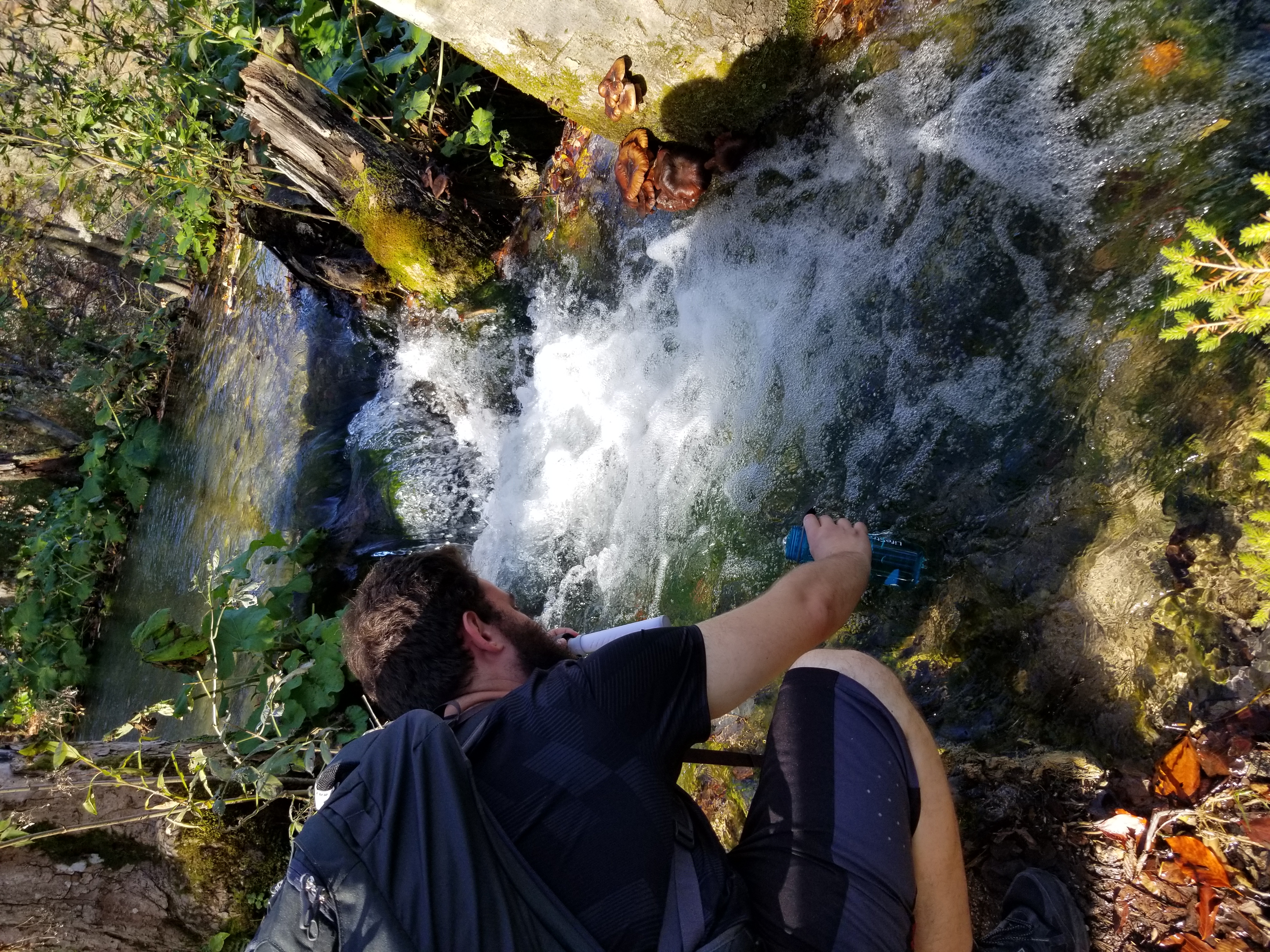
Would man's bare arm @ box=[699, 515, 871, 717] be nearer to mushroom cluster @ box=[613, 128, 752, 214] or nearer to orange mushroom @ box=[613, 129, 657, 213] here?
mushroom cluster @ box=[613, 128, 752, 214]

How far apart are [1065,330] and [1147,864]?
140 centimetres

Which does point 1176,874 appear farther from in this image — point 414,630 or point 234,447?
point 234,447

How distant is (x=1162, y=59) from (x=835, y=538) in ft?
5.04

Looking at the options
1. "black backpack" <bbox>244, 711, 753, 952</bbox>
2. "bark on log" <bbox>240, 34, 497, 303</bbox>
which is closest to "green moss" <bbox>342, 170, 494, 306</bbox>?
"bark on log" <bbox>240, 34, 497, 303</bbox>

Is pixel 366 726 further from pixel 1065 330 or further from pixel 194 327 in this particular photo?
pixel 194 327

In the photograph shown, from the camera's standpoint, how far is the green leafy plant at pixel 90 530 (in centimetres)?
719

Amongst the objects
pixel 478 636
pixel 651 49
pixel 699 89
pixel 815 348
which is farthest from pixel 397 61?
pixel 478 636

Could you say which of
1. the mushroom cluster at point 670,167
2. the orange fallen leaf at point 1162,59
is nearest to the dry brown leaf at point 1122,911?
the orange fallen leaf at point 1162,59

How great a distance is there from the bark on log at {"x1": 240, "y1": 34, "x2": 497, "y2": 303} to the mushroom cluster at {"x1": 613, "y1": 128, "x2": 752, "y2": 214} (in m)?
1.33

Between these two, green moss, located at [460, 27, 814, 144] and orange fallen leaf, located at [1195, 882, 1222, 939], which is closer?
orange fallen leaf, located at [1195, 882, 1222, 939]

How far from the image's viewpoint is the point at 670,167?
352 centimetres

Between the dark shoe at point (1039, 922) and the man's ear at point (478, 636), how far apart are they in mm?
1439

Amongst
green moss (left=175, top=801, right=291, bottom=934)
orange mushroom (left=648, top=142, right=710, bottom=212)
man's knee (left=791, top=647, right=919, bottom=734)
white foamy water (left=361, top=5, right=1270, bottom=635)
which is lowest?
green moss (left=175, top=801, right=291, bottom=934)

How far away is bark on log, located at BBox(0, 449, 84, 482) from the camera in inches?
317
